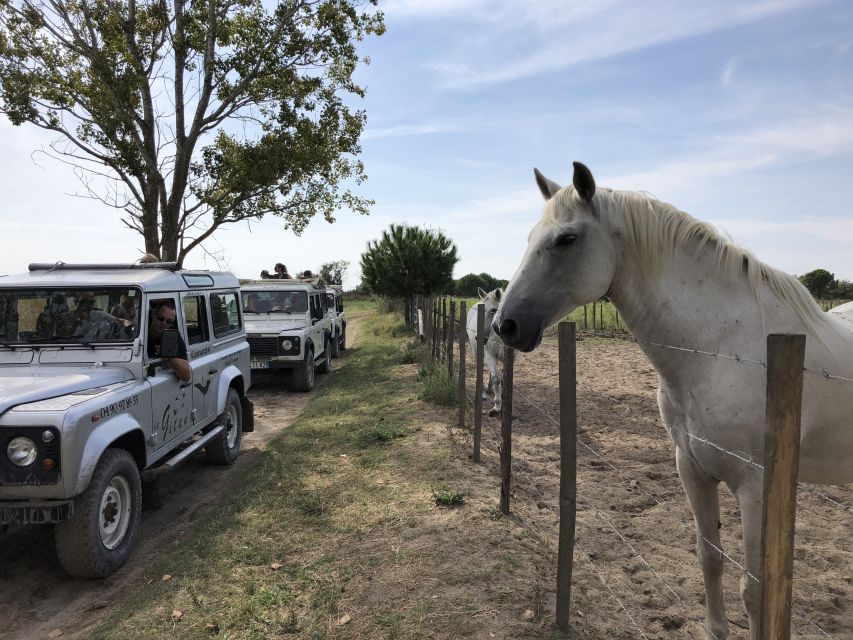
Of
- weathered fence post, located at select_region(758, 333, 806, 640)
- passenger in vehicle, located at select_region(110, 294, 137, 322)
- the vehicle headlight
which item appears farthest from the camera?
passenger in vehicle, located at select_region(110, 294, 137, 322)

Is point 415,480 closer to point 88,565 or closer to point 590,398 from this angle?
point 88,565

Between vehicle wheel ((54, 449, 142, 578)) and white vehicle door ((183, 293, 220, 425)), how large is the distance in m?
1.33

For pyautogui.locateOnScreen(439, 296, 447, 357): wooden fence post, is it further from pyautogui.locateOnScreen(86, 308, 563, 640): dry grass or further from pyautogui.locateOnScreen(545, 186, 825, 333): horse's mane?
pyautogui.locateOnScreen(545, 186, 825, 333): horse's mane

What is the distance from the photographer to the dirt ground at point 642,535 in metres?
3.01

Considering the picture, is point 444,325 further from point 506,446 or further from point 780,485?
point 780,485

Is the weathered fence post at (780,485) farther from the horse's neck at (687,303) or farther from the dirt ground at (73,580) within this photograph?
the dirt ground at (73,580)

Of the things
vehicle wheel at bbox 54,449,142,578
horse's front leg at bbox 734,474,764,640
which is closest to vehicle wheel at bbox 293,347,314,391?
vehicle wheel at bbox 54,449,142,578

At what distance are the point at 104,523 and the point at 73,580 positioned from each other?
0.42 meters

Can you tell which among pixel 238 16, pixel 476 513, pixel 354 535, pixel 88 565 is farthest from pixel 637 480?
pixel 238 16

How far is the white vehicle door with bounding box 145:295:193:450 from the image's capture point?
4.46 meters

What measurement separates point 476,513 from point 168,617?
86.2 inches

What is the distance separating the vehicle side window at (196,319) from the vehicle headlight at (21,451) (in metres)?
2.09

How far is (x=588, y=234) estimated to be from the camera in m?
2.33

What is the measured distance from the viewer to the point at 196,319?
5617mm
